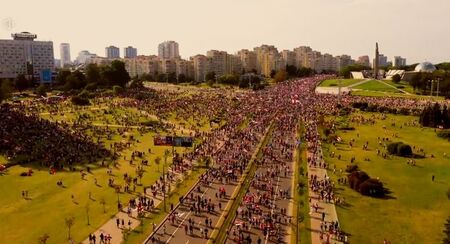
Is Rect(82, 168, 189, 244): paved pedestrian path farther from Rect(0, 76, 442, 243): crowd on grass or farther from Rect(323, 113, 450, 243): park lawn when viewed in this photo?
Rect(323, 113, 450, 243): park lawn

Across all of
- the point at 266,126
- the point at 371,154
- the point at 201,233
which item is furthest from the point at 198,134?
the point at 201,233

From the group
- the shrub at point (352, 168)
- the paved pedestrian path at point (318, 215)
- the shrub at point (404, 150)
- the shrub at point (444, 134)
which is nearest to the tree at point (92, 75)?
the shrub at point (444, 134)

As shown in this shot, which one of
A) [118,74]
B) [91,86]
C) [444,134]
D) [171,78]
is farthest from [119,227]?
[171,78]

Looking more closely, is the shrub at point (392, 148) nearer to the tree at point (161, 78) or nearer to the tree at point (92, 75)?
the tree at point (92, 75)

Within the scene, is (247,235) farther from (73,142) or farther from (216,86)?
(216,86)

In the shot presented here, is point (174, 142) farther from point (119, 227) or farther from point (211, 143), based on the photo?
point (211, 143)

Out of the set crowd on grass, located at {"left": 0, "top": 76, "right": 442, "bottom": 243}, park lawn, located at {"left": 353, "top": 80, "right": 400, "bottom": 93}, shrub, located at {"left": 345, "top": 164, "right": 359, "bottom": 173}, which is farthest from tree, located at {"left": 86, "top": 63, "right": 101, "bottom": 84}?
shrub, located at {"left": 345, "top": 164, "right": 359, "bottom": 173}
